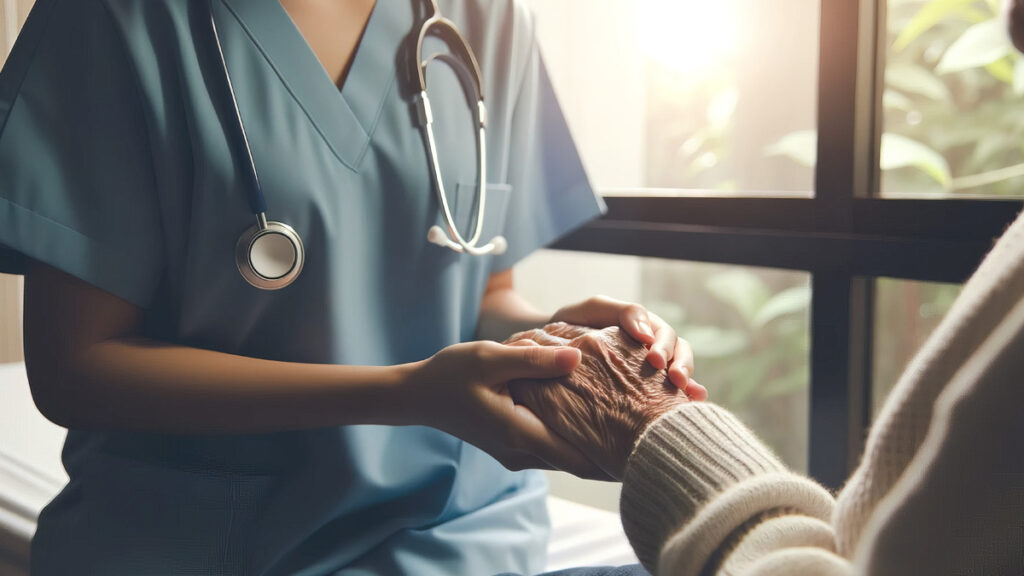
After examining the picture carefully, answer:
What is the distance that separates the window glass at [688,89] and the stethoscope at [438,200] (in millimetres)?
666

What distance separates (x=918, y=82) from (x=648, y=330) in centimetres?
86

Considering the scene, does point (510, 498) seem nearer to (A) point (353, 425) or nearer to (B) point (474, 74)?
(A) point (353, 425)

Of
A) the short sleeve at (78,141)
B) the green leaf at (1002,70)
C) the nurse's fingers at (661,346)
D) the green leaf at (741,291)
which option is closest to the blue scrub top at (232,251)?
the short sleeve at (78,141)

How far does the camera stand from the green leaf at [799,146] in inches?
64.4

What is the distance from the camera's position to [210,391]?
29.0 inches

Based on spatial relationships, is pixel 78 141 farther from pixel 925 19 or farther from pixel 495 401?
pixel 925 19

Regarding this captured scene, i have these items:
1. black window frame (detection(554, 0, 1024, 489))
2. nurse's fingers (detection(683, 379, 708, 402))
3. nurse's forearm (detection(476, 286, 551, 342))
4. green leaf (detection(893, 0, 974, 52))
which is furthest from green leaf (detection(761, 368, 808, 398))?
nurse's fingers (detection(683, 379, 708, 402))

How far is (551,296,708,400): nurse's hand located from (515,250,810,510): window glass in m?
0.99

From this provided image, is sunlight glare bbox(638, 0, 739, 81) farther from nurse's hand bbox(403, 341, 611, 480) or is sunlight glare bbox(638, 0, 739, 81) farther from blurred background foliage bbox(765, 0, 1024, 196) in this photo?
nurse's hand bbox(403, 341, 611, 480)

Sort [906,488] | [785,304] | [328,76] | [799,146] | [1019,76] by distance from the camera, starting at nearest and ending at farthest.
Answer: [906,488]
[328,76]
[1019,76]
[799,146]
[785,304]

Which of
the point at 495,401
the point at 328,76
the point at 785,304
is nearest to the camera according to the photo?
the point at 495,401

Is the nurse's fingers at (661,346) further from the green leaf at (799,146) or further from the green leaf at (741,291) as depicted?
the green leaf at (741,291)

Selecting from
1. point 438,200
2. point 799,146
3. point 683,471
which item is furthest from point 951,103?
point 683,471

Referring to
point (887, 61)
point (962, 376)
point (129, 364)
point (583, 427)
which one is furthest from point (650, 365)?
point (887, 61)
